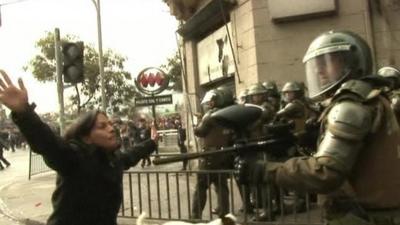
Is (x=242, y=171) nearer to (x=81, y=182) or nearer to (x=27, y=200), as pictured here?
(x=81, y=182)

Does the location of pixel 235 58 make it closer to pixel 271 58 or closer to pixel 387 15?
pixel 271 58

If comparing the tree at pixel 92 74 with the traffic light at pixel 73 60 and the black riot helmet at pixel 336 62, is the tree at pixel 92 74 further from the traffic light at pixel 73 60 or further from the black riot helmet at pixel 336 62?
the black riot helmet at pixel 336 62

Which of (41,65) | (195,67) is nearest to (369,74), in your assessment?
(195,67)

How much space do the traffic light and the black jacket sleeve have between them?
259 inches

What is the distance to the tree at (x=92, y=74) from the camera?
134 feet

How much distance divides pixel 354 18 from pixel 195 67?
610 cm

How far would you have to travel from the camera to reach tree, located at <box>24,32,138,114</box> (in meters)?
40.8

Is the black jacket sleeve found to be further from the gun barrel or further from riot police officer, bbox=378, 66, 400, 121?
riot police officer, bbox=378, 66, 400, 121

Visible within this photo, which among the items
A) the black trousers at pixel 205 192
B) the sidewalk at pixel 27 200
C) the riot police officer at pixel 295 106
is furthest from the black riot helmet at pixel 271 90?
the sidewalk at pixel 27 200

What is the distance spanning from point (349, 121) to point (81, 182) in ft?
5.11

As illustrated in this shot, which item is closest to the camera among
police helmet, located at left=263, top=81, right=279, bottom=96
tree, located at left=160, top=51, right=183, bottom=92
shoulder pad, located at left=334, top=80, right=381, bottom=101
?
shoulder pad, located at left=334, top=80, right=381, bottom=101

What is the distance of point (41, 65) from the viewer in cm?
4116

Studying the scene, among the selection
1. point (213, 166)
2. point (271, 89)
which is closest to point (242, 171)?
point (213, 166)

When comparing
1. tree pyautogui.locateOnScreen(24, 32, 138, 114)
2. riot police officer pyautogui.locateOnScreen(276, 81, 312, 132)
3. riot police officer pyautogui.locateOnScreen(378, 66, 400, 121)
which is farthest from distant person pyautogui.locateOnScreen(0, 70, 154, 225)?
tree pyautogui.locateOnScreen(24, 32, 138, 114)
